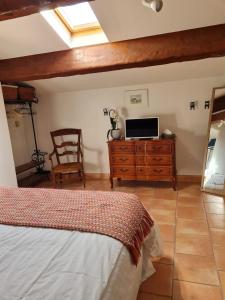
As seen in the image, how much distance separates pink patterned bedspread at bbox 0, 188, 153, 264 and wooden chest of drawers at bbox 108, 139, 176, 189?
6.09 ft

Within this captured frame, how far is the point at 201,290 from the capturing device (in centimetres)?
167

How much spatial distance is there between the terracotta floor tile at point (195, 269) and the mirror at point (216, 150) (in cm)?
155

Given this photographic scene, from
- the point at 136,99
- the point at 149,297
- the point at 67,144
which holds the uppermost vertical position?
the point at 136,99

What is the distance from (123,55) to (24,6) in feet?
3.98

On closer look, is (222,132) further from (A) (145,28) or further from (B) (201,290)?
(B) (201,290)

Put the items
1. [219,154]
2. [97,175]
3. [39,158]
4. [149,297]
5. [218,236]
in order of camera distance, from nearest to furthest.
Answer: [149,297], [218,236], [219,154], [97,175], [39,158]

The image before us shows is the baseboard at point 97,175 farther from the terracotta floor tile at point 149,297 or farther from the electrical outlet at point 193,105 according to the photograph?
the terracotta floor tile at point 149,297

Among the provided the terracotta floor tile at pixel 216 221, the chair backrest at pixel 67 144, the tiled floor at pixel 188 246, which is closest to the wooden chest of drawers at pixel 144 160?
the tiled floor at pixel 188 246

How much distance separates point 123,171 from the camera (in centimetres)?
378

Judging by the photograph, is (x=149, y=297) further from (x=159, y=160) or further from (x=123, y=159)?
(x=123, y=159)

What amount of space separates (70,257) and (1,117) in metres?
2.55

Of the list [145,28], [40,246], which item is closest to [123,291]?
[40,246]

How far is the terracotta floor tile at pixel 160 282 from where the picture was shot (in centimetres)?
169

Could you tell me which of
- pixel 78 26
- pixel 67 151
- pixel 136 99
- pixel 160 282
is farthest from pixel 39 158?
pixel 160 282
